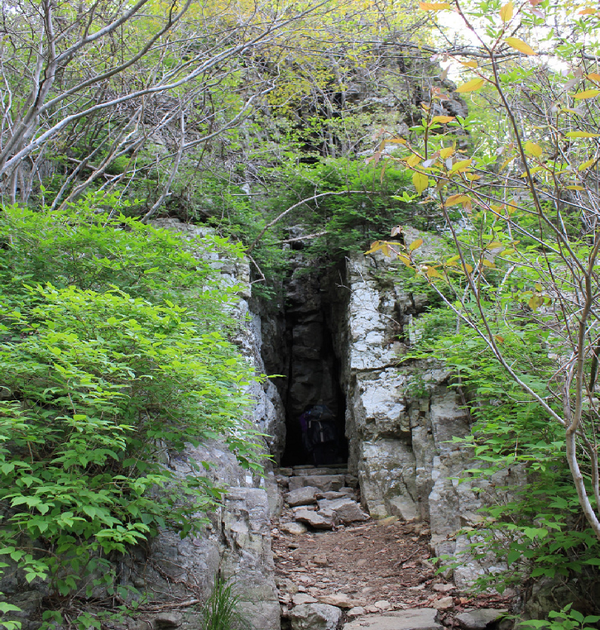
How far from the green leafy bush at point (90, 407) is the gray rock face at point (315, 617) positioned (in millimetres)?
1249

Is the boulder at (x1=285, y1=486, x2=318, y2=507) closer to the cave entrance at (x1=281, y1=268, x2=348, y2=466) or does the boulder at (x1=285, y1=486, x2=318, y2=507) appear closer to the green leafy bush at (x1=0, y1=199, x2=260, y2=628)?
the green leafy bush at (x1=0, y1=199, x2=260, y2=628)

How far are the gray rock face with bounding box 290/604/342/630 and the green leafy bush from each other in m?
1.25

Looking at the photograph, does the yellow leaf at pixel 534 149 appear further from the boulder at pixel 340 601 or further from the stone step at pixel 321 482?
the stone step at pixel 321 482

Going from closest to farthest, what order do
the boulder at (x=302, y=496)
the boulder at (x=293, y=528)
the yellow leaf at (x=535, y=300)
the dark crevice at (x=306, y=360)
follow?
1. the yellow leaf at (x=535, y=300)
2. the boulder at (x=293, y=528)
3. the boulder at (x=302, y=496)
4. the dark crevice at (x=306, y=360)

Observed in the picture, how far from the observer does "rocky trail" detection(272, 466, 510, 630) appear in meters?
3.53

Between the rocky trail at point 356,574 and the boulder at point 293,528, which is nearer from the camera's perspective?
the rocky trail at point 356,574

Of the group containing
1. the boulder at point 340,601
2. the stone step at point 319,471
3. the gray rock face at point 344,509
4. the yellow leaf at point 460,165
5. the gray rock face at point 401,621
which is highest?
the yellow leaf at point 460,165

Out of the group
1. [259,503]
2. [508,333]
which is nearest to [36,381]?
[259,503]

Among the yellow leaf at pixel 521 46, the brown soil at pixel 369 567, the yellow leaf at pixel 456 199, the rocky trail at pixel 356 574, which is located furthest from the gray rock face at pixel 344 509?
the yellow leaf at pixel 521 46

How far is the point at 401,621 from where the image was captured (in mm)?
3439

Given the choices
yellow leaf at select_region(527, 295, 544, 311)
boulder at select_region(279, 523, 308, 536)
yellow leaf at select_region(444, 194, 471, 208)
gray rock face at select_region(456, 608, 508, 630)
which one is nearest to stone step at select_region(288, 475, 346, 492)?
boulder at select_region(279, 523, 308, 536)

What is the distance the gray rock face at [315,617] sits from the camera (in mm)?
3611

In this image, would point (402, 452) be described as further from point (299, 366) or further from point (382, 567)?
point (299, 366)

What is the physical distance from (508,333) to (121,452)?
115 inches
